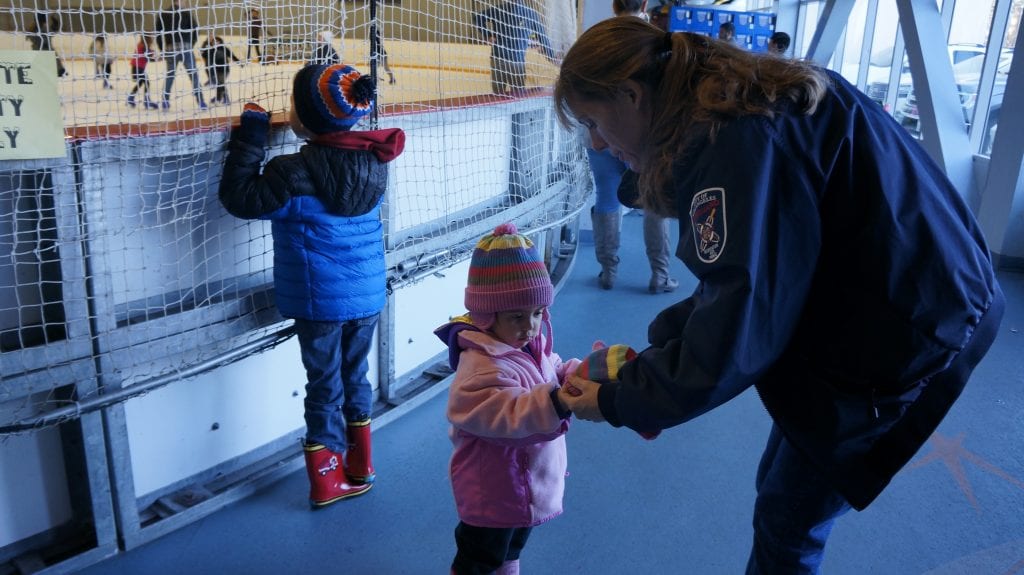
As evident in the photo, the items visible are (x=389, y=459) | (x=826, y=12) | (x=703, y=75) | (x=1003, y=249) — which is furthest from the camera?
(x=826, y=12)

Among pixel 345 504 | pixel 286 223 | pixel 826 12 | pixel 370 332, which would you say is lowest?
pixel 345 504

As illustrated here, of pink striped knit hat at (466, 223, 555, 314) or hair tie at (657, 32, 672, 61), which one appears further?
pink striped knit hat at (466, 223, 555, 314)

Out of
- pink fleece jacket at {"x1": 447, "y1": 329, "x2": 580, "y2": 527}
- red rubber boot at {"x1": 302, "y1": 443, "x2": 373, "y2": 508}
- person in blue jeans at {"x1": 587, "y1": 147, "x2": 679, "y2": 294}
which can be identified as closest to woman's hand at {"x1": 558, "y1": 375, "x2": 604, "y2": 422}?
pink fleece jacket at {"x1": 447, "y1": 329, "x2": 580, "y2": 527}

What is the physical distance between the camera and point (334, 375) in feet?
7.88

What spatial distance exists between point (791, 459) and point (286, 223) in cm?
149

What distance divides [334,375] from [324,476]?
33cm

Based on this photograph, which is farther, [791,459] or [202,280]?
[202,280]

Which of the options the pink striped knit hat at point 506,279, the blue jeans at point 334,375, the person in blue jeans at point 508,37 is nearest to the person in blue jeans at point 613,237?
the person in blue jeans at point 508,37

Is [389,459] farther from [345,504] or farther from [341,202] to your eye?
[341,202]

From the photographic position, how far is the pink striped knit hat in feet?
5.39

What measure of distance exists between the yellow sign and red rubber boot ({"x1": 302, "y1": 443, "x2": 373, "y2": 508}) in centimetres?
112

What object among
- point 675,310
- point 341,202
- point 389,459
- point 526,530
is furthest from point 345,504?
point 675,310

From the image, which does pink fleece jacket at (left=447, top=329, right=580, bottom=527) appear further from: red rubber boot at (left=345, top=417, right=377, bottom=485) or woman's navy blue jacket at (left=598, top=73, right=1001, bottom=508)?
red rubber boot at (left=345, top=417, right=377, bottom=485)

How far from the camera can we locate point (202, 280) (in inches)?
91.3
